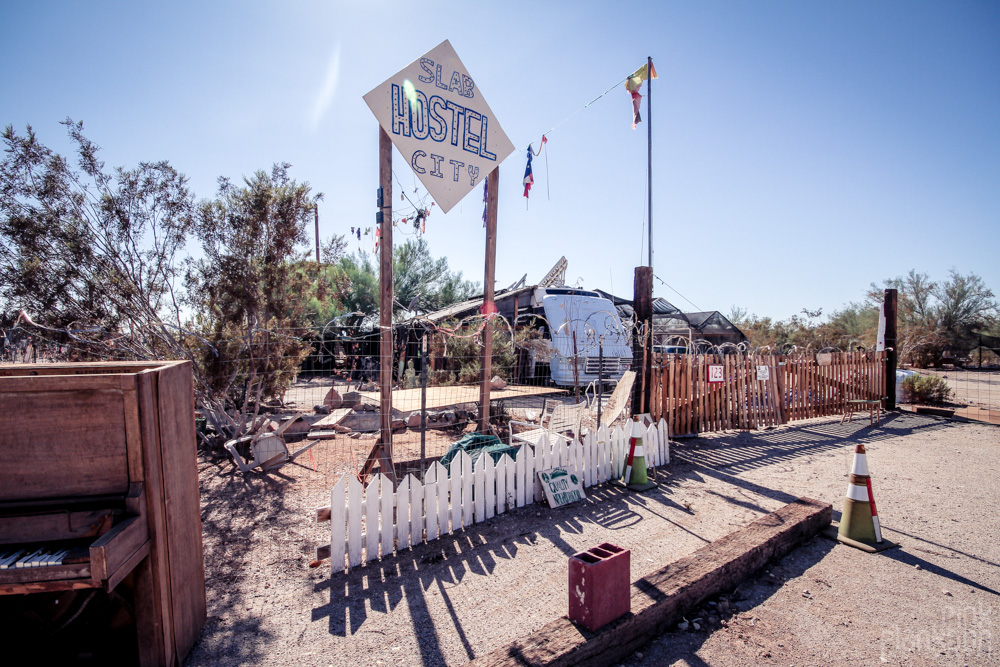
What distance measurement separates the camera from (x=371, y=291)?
25859mm

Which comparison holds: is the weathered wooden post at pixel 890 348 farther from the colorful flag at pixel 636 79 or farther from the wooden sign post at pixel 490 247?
the wooden sign post at pixel 490 247

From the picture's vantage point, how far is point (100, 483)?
2.26 metres

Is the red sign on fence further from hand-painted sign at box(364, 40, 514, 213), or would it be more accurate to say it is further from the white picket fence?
hand-painted sign at box(364, 40, 514, 213)

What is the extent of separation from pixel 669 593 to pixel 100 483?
126 inches

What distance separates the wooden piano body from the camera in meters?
2.04

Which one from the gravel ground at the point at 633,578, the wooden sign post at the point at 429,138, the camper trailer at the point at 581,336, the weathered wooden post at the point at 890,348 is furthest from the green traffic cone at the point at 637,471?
the weathered wooden post at the point at 890,348

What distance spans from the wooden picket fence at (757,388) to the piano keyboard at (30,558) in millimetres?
7337

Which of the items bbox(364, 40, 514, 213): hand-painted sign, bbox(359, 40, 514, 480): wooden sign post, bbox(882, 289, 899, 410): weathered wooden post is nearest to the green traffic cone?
bbox(359, 40, 514, 480): wooden sign post

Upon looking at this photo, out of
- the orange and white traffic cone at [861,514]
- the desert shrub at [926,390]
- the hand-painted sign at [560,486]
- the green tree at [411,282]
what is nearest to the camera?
the orange and white traffic cone at [861,514]

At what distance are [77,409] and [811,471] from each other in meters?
7.92

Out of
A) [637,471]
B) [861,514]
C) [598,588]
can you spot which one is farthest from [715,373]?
[598,588]

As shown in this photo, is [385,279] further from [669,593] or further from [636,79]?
A: [636,79]

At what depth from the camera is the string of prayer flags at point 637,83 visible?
9.35m

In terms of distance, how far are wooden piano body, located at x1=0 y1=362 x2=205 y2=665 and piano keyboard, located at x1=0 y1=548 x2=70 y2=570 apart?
26mm
